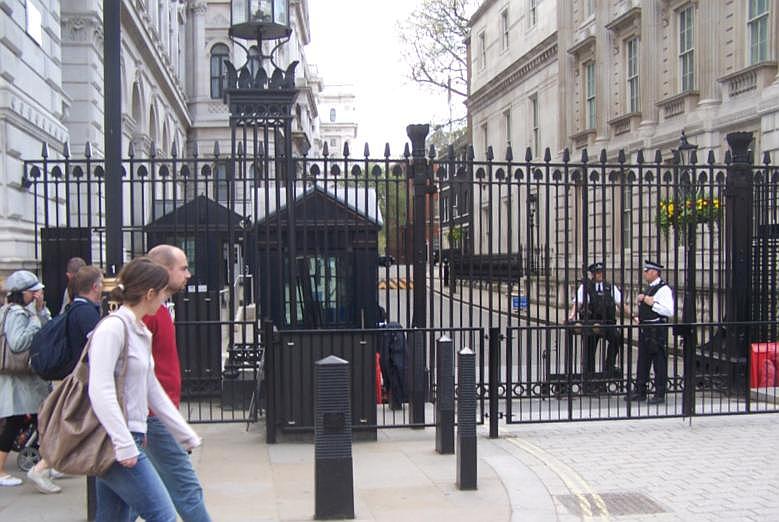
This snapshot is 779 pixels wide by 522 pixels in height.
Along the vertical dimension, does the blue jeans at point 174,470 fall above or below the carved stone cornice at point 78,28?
below

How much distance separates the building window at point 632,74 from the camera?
2578 cm

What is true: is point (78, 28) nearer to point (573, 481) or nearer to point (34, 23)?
point (34, 23)

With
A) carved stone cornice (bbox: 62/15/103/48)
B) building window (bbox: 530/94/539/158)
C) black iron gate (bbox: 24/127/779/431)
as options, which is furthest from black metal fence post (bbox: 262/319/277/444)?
building window (bbox: 530/94/539/158)

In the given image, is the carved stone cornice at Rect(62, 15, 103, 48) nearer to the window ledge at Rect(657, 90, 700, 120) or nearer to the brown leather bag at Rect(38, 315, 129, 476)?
the window ledge at Rect(657, 90, 700, 120)

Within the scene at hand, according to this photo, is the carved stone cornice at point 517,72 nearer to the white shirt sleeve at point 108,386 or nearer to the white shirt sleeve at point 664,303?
the white shirt sleeve at point 664,303

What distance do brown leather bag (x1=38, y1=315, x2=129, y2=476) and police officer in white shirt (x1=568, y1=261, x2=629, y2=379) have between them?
708 centimetres

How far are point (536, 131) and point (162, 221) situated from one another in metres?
26.8

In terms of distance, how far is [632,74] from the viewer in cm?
2608

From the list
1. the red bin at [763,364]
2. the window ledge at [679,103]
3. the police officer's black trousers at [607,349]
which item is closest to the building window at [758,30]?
the window ledge at [679,103]

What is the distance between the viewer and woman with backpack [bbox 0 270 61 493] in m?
6.25

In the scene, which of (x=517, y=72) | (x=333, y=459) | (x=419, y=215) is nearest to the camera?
(x=333, y=459)

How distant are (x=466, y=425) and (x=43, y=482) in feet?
10.7

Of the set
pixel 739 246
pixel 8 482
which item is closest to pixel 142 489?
pixel 8 482

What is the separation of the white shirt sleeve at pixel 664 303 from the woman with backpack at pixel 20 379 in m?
7.48
